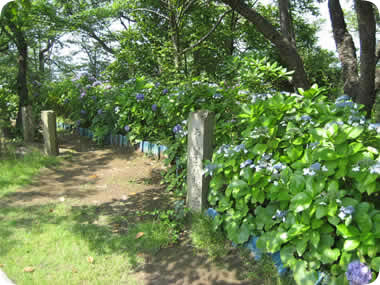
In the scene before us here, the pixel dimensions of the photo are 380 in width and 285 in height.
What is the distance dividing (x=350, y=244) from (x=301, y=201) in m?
0.37

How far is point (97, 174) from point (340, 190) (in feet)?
12.6

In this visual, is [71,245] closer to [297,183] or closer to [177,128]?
[177,128]

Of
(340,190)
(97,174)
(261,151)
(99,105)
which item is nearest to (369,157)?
(340,190)

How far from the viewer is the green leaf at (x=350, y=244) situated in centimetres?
170

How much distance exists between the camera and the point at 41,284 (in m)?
2.24

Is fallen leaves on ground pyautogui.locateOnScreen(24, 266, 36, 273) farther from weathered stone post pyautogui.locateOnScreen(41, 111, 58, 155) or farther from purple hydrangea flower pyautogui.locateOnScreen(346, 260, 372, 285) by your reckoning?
weathered stone post pyautogui.locateOnScreen(41, 111, 58, 155)

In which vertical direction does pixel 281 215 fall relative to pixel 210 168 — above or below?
below

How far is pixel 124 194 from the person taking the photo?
3.92 meters

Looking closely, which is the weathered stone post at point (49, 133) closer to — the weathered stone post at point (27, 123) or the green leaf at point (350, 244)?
the weathered stone post at point (27, 123)

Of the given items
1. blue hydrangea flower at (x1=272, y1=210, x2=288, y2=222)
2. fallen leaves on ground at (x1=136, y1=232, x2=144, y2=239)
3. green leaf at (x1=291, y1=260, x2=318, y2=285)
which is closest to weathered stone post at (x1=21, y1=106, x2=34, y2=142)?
fallen leaves on ground at (x1=136, y1=232, x2=144, y2=239)

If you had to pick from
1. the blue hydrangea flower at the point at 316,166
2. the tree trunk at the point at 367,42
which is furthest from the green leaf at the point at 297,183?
the tree trunk at the point at 367,42

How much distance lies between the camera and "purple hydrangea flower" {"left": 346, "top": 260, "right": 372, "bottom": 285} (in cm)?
164

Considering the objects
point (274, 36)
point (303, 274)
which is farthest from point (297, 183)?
point (274, 36)

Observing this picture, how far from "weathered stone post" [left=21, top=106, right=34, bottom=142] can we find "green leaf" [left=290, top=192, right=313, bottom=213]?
5851 millimetres
